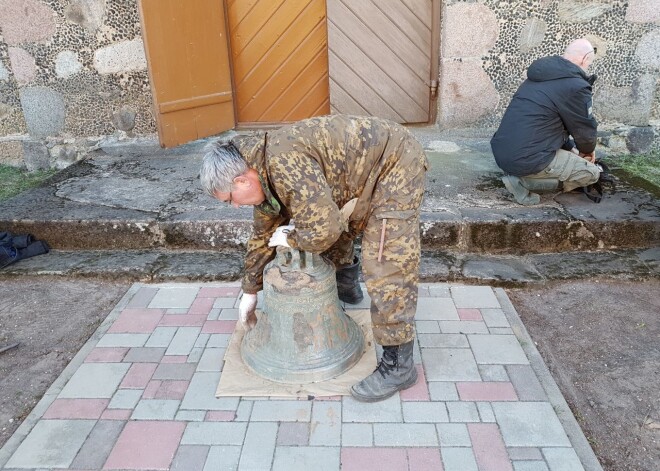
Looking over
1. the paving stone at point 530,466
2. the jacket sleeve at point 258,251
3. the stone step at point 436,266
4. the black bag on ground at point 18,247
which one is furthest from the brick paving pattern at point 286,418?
the black bag on ground at point 18,247

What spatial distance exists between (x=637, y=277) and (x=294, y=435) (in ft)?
8.13

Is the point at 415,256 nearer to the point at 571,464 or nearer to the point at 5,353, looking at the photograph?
the point at 571,464

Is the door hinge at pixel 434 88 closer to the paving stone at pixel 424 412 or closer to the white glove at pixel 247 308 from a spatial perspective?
the white glove at pixel 247 308

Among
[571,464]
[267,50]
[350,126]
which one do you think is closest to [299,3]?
[267,50]

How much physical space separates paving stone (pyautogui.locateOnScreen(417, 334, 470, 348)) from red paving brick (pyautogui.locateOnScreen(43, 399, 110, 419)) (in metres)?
1.62

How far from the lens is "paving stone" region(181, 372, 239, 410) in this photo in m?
2.52

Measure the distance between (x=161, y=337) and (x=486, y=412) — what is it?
1.76 meters

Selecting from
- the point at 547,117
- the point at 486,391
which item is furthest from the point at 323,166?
the point at 547,117

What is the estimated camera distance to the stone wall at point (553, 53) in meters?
4.89

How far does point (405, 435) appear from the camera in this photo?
2334 mm

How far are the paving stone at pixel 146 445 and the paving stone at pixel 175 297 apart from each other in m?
1.00

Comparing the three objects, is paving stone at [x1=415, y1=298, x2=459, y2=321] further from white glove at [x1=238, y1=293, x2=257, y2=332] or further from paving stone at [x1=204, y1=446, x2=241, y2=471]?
paving stone at [x1=204, y1=446, x2=241, y2=471]

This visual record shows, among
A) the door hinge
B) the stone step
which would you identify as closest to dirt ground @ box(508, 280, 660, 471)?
the stone step

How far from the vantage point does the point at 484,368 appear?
108 inches
